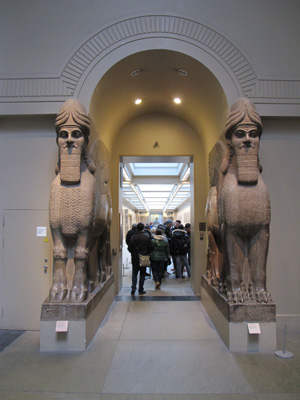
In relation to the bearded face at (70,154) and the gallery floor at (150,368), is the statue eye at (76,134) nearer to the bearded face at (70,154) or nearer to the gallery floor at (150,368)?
the bearded face at (70,154)

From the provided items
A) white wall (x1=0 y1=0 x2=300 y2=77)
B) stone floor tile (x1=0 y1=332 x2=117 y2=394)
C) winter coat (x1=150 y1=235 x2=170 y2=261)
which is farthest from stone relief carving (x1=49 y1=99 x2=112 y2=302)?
winter coat (x1=150 y1=235 x2=170 y2=261)

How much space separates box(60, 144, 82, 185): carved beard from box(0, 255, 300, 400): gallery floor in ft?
6.11

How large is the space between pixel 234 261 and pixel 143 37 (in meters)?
3.23

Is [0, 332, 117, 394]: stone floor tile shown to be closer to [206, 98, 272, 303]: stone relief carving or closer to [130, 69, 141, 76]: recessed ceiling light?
[206, 98, 272, 303]: stone relief carving

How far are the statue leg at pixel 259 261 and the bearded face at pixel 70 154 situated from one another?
2.16 meters


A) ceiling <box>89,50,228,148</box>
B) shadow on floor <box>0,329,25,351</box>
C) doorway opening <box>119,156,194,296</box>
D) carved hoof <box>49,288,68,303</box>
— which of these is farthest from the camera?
doorway opening <box>119,156,194,296</box>

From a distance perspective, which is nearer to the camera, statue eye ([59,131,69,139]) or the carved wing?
statue eye ([59,131,69,139])

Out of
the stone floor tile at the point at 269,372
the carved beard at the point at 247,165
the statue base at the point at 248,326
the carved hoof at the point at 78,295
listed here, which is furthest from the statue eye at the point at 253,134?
the carved hoof at the point at 78,295

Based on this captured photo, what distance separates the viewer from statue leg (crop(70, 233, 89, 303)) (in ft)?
10.0

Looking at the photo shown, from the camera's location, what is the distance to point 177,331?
342cm

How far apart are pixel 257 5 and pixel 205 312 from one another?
15.0 ft

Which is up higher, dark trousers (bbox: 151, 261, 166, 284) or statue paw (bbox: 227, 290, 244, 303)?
statue paw (bbox: 227, 290, 244, 303)

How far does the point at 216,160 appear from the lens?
4.07 metres

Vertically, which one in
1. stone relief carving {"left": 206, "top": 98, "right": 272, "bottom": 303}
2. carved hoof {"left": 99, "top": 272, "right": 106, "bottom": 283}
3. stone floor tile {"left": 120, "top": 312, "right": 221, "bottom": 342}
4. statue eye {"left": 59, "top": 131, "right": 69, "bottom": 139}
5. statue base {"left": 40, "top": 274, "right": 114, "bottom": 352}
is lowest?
stone floor tile {"left": 120, "top": 312, "right": 221, "bottom": 342}
